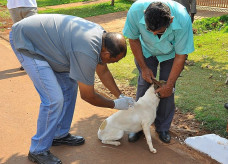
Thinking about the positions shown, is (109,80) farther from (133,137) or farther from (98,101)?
(133,137)

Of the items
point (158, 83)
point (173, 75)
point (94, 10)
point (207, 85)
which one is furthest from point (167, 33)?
point (94, 10)

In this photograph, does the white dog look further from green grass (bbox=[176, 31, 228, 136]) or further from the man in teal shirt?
green grass (bbox=[176, 31, 228, 136])

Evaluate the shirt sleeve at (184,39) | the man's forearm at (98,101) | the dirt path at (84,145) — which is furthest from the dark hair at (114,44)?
the dirt path at (84,145)

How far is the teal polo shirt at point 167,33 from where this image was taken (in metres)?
3.41

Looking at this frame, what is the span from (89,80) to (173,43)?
126 centimetres

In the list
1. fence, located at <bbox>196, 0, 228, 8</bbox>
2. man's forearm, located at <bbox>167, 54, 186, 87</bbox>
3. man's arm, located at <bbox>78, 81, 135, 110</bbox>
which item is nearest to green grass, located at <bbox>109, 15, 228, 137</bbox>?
man's forearm, located at <bbox>167, 54, 186, 87</bbox>

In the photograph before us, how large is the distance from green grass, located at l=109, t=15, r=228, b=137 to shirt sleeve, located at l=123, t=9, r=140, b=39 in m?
1.82

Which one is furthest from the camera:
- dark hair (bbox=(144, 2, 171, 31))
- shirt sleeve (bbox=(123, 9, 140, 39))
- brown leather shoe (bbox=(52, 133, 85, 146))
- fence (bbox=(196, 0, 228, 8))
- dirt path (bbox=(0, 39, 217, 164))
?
fence (bbox=(196, 0, 228, 8))

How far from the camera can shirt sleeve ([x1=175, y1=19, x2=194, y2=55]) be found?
11.2 feet

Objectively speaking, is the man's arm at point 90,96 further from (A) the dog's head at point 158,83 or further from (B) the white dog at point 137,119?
(A) the dog's head at point 158,83

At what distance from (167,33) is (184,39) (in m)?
0.22

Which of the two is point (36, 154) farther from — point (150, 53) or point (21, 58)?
point (150, 53)

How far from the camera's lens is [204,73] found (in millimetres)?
6516

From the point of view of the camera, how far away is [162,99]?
4.03m
